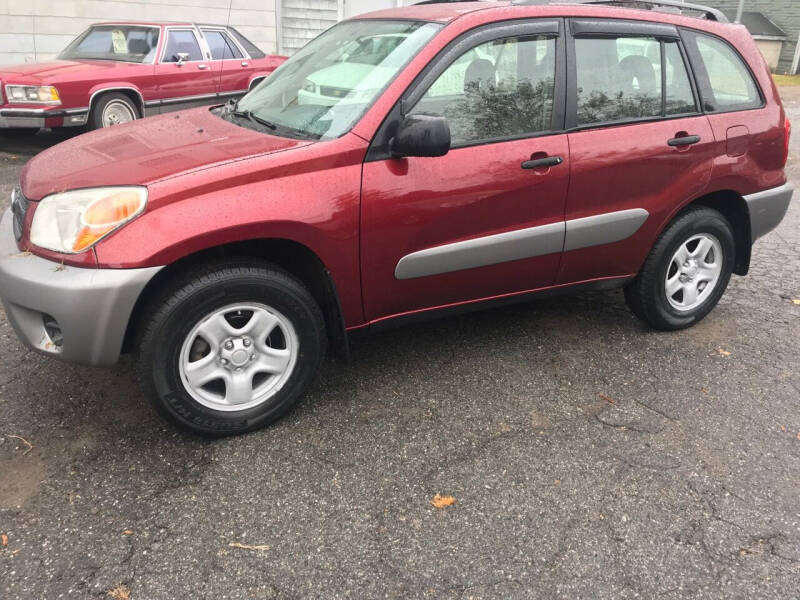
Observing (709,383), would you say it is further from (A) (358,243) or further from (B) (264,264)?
(B) (264,264)

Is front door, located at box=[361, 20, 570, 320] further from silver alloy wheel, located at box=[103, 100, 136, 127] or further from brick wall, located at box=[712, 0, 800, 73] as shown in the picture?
brick wall, located at box=[712, 0, 800, 73]

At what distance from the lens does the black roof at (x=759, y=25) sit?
94.5 feet

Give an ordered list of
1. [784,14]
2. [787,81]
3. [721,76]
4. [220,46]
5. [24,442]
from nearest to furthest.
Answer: [24,442] → [721,76] → [220,46] → [787,81] → [784,14]

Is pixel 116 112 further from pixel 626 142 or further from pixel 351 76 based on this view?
pixel 626 142

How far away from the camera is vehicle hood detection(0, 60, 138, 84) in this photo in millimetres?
7648

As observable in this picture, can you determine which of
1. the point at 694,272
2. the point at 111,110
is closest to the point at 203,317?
the point at 694,272

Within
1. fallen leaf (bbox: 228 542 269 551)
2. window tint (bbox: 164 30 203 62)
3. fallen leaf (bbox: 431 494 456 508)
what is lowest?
fallen leaf (bbox: 228 542 269 551)

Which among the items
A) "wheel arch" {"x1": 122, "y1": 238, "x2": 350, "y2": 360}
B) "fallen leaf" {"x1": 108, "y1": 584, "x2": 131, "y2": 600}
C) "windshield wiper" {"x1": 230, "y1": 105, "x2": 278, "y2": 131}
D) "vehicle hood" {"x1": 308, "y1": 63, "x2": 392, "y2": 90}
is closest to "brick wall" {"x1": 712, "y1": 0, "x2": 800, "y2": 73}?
"vehicle hood" {"x1": 308, "y1": 63, "x2": 392, "y2": 90}

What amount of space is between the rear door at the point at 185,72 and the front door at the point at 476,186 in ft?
21.3

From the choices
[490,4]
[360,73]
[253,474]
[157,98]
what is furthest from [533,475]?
[157,98]

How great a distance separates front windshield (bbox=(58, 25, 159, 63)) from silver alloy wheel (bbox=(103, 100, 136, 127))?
0.65 m

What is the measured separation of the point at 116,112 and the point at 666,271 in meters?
6.95

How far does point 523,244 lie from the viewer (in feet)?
11.1

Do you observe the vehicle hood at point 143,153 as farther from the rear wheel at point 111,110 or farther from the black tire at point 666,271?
the rear wheel at point 111,110
